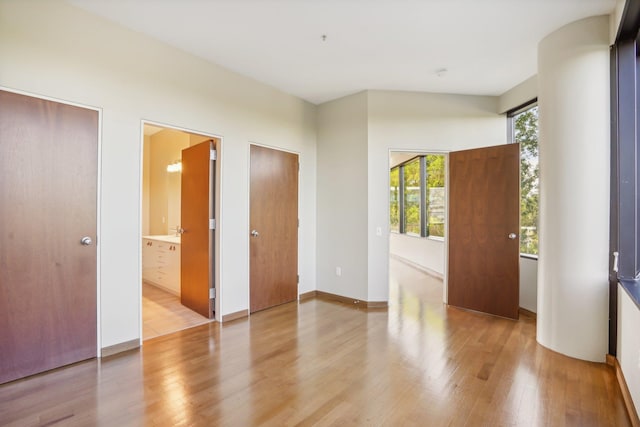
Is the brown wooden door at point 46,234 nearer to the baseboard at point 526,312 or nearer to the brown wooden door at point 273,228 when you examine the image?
the brown wooden door at point 273,228

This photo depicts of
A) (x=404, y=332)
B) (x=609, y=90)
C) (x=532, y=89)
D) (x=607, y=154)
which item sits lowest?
(x=404, y=332)

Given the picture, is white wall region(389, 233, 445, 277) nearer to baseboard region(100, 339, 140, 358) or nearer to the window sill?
the window sill

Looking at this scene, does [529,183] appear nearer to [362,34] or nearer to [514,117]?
[514,117]

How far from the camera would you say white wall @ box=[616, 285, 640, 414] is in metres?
1.84

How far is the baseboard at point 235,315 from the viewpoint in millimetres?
3484

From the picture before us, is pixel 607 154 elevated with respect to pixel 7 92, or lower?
lower

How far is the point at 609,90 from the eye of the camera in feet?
8.13

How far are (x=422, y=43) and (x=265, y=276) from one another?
10.1ft

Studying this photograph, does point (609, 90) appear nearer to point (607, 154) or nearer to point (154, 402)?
point (607, 154)

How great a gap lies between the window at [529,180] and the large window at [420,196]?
1876mm

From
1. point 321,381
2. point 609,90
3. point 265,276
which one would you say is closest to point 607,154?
point 609,90

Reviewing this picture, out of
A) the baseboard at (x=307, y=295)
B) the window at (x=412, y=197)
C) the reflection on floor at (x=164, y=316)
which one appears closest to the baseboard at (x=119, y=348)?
the reflection on floor at (x=164, y=316)

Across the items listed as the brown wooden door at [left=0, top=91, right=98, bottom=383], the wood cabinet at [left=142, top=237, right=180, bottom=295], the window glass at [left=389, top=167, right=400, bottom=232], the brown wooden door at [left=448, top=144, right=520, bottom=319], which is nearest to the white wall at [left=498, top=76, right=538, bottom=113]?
the brown wooden door at [left=448, top=144, right=520, bottom=319]

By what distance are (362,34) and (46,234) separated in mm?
3034
